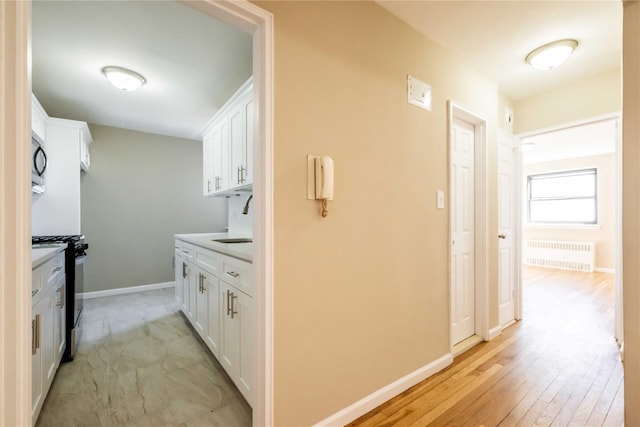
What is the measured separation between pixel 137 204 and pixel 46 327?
123 inches

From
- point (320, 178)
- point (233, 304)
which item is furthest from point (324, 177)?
point (233, 304)

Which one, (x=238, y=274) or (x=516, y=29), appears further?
(x=516, y=29)

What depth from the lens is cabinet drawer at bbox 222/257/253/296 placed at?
161cm

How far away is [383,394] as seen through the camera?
5.80ft

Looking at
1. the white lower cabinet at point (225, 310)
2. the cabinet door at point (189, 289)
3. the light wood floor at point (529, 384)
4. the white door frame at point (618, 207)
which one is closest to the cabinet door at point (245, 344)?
the white lower cabinet at point (225, 310)

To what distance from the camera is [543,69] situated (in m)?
2.49

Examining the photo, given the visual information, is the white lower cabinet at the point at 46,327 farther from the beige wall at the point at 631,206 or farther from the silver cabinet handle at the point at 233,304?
the beige wall at the point at 631,206

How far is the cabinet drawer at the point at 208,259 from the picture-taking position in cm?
208

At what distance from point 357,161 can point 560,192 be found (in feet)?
23.2

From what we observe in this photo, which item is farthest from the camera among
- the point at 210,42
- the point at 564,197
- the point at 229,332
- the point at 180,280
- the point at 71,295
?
the point at 564,197

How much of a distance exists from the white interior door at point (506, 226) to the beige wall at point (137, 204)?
4429 mm

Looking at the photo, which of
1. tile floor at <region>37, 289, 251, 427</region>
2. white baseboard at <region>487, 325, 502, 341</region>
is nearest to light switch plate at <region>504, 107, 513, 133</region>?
white baseboard at <region>487, 325, 502, 341</region>

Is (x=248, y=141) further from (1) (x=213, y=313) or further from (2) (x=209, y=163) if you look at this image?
(1) (x=213, y=313)

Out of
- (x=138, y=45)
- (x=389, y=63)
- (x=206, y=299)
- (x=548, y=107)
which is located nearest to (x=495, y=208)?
(x=548, y=107)
